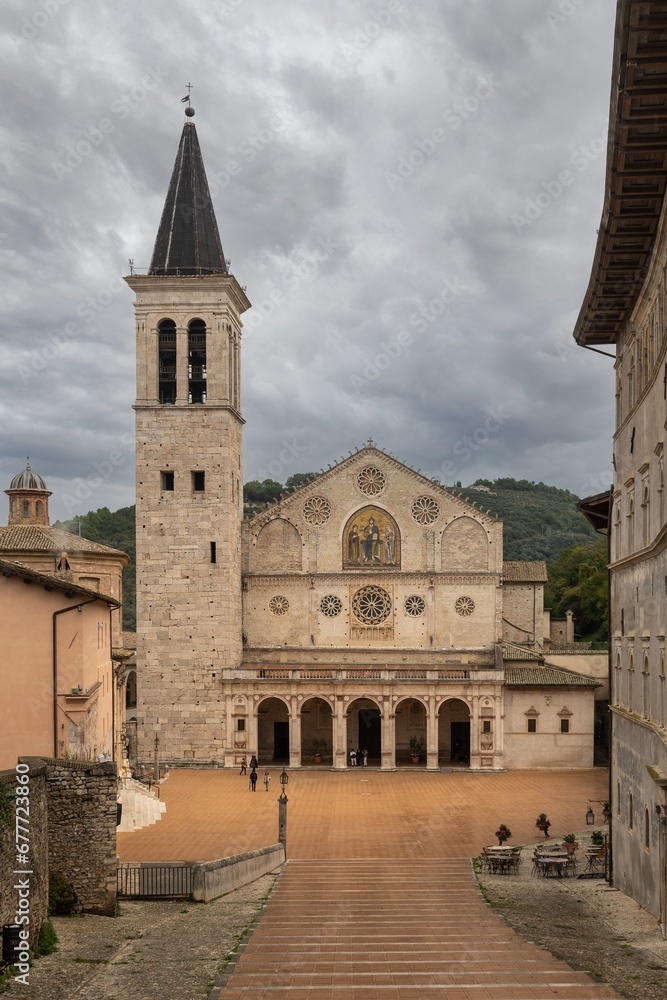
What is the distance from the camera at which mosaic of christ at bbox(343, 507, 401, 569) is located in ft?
180

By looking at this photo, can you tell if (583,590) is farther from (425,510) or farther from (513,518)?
(513,518)

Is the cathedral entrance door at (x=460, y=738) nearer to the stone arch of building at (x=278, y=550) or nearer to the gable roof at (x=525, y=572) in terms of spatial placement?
the gable roof at (x=525, y=572)

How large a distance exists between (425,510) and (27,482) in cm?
2077

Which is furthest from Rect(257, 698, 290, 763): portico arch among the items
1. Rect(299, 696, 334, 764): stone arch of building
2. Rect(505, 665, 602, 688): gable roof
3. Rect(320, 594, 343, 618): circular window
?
Rect(505, 665, 602, 688): gable roof

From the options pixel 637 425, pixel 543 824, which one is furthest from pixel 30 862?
pixel 543 824

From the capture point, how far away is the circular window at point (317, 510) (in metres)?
55.4

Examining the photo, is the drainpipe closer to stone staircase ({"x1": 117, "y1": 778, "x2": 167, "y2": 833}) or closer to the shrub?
the shrub

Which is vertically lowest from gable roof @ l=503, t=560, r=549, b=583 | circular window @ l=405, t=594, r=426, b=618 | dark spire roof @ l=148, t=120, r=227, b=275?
circular window @ l=405, t=594, r=426, b=618

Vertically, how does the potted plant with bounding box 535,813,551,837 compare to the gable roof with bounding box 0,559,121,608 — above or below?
below

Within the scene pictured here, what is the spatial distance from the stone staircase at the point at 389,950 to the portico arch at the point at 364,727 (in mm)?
26640

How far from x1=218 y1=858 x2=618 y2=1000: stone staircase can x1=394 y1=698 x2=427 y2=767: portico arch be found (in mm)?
26040

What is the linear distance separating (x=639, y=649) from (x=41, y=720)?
14.1 metres

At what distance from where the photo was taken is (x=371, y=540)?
5512 cm

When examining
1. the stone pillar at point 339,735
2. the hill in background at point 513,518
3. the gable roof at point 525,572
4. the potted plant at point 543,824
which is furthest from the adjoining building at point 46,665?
the hill in background at point 513,518
